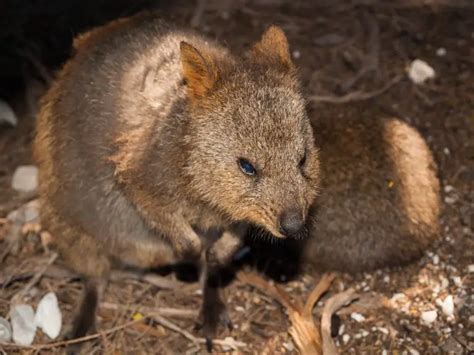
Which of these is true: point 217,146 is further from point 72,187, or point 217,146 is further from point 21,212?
point 21,212

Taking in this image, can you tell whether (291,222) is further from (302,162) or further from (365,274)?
(365,274)

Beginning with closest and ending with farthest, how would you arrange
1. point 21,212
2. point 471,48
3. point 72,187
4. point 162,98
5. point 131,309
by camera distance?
point 162,98 → point 72,187 → point 131,309 → point 21,212 → point 471,48

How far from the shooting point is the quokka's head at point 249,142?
344 cm

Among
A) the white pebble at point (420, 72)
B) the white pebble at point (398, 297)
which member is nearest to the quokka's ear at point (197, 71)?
the white pebble at point (398, 297)

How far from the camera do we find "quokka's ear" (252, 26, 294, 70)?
3.71 meters

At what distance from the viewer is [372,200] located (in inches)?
185

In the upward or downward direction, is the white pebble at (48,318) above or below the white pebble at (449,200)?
below

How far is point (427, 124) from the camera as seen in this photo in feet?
17.1

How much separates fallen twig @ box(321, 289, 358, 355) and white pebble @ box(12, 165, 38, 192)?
2.01 metres

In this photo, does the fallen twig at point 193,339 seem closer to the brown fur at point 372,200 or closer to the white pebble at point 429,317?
the brown fur at point 372,200

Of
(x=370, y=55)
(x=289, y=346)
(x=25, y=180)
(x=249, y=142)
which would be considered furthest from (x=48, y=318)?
(x=370, y=55)

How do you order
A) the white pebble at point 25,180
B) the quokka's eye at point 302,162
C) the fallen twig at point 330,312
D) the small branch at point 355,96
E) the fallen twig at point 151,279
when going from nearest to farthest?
the quokka's eye at point 302,162, the fallen twig at point 330,312, the fallen twig at point 151,279, the white pebble at point 25,180, the small branch at point 355,96

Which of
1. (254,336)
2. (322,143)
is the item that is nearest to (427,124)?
(322,143)

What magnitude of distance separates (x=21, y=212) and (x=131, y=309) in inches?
39.1
